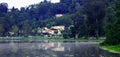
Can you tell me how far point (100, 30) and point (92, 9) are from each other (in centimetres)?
699

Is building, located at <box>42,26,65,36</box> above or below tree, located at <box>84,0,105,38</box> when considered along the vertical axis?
below

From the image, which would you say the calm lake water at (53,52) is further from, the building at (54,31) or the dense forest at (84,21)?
the building at (54,31)

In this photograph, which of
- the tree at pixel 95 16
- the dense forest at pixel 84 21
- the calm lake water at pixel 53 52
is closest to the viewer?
the calm lake water at pixel 53 52

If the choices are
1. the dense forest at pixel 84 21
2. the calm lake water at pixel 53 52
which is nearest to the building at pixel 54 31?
the dense forest at pixel 84 21

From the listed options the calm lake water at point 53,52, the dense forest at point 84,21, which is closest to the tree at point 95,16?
the dense forest at point 84,21

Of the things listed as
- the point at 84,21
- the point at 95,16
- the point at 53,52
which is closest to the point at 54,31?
the point at 84,21

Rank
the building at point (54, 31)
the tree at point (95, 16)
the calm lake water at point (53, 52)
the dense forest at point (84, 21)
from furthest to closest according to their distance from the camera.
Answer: the building at point (54, 31) → the tree at point (95, 16) → the dense forest at point (84, 21) → the calm lake water at point (53, 52)

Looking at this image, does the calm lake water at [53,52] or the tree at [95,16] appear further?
the tree at [95,16]

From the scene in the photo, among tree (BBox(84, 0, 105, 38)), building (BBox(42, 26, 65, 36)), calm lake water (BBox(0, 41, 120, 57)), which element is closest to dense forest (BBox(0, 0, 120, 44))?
tree (BBox(84, 0, 105, 38))

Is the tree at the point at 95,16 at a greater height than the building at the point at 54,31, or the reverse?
the tree at the point at 95,16

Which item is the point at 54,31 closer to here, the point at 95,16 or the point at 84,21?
the point at 84,21

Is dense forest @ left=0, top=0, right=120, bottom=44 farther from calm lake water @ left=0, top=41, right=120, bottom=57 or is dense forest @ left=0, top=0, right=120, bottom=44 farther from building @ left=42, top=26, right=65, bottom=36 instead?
calm lake water @ left=0, top=41, right=120, bottom=57

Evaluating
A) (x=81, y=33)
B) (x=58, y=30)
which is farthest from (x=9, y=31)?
(x=81, y=33)

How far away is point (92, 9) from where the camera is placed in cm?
11475
